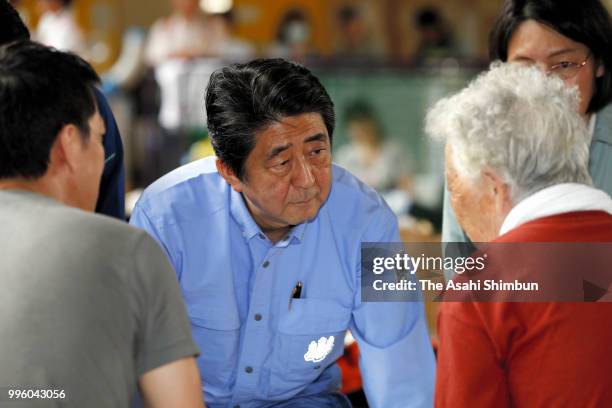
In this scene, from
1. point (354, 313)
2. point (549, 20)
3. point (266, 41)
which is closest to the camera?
point (354, 313)

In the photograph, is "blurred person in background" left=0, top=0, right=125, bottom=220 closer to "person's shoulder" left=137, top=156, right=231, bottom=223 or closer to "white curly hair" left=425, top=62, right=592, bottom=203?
"person's shoulder" left=137, top=156, right=231, bottom=223

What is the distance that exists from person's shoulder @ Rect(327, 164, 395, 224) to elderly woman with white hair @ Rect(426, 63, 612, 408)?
1.36 feet

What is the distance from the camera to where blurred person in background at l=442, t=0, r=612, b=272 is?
263cm

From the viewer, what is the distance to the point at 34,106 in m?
1.60

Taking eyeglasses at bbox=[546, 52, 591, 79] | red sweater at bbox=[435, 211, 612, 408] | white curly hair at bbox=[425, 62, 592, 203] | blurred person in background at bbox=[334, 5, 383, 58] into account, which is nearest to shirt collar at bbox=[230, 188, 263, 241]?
white curly hair at bbox=[425, 62, 592, 203]

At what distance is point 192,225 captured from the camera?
227cm

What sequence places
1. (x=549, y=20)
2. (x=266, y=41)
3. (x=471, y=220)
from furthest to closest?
(x=266, y=41) < (x=549, y=20) < (x=471, y=220)

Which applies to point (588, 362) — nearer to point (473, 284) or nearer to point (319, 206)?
point (473, 284)

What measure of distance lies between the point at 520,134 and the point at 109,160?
115cm

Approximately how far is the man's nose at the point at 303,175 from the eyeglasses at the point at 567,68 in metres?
0.89

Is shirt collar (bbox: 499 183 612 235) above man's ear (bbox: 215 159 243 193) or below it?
above

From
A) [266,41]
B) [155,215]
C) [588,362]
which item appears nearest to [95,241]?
[155,215]

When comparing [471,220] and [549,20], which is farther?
[549,20]

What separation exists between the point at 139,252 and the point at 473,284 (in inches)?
24.7
